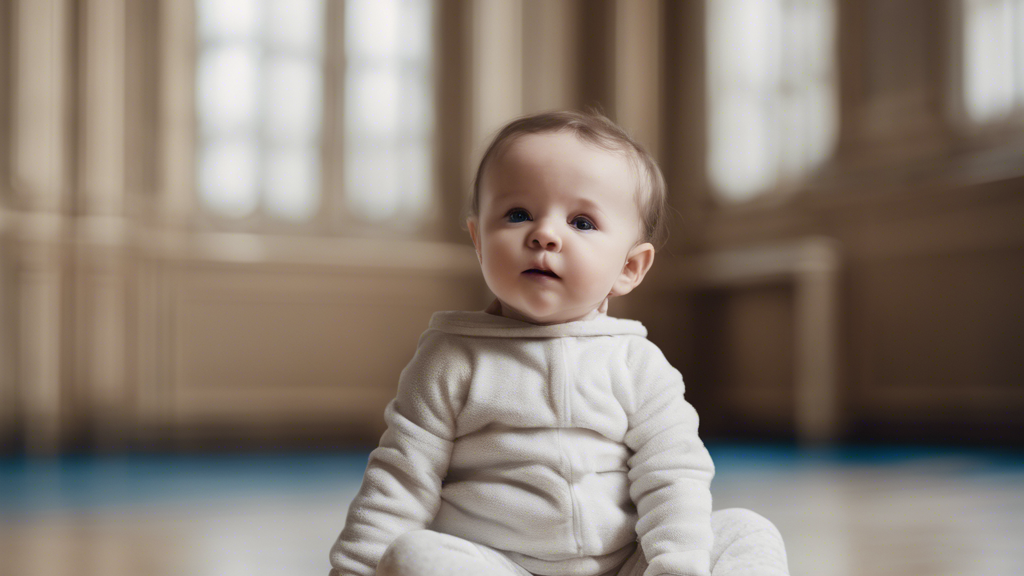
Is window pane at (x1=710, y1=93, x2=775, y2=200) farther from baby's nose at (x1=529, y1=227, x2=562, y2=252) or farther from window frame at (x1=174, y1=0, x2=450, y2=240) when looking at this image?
baby's nose at (x1=529, y1=227, x2=562, y2=252)

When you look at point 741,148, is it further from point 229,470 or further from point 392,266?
point 229,470

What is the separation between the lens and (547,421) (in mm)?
823

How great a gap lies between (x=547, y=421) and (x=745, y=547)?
0.22m

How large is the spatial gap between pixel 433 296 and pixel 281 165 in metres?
0.92

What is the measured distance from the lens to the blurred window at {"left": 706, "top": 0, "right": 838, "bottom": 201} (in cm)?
392

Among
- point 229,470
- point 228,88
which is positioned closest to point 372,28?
point 228,88

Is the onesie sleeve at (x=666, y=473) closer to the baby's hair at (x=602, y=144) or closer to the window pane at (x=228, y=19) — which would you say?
the baby's hair at (x=602, y=144)

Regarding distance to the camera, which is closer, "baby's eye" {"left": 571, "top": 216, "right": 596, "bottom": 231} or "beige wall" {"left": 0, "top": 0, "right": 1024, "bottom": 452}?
"baby's eye" {"left": 571, "top": 216, "right": 596, "bottom": 231}

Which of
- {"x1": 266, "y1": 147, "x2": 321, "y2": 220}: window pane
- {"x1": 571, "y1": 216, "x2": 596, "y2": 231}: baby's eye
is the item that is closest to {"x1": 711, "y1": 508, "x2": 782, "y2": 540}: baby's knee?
{"x1": 571, "y1": 216, "x2": 596, "y2": 231}: baby's eye

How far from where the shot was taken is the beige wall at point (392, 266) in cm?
342

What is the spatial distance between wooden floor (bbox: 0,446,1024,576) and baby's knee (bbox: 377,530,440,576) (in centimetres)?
54

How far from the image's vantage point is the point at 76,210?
3.76 m

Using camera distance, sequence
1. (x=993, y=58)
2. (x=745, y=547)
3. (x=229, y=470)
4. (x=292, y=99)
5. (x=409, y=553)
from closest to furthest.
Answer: (x=409, y=553)
(x=745, y=547)
(x=229, y=470)
(x=993, y=58)
(x=292, y=99)

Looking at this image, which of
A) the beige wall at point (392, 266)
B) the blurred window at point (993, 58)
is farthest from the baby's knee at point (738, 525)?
the blurred window at point (993, 58)
